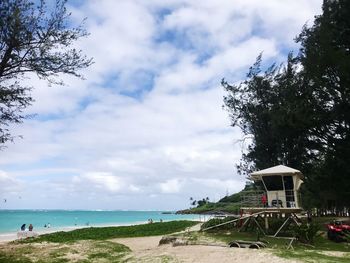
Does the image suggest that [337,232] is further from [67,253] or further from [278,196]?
[67,253]

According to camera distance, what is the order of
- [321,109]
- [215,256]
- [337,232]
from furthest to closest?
[321,109]
[337,232]
[215,256]

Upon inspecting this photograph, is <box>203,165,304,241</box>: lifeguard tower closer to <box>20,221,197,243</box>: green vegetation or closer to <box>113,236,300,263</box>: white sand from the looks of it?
<box>113,236,300,263</box>: white sand

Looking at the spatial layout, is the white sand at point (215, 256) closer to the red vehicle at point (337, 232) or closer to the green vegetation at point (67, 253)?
the green vegetation at point (67, 253)

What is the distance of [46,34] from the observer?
58.2 feet

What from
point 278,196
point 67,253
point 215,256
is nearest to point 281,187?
point 278,196

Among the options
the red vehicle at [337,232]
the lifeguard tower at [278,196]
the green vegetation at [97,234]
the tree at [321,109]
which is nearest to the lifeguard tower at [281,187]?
the lifeguard tower at [278,196]

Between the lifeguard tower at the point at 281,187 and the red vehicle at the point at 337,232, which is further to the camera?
the lifeguard tower at the point at 281,187

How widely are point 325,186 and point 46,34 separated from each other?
26329mm

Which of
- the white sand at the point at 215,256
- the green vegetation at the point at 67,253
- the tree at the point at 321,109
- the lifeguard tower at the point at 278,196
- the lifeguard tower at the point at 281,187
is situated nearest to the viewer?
the white sand at the point at 215,256

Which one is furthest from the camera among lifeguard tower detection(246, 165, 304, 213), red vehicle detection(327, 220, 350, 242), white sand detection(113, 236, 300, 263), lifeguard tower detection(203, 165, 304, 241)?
lifeguard tower detection(246, 165, 304, 213)

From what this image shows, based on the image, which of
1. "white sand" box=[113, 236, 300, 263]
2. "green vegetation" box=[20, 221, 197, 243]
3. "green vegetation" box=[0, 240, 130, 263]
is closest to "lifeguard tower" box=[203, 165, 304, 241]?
"green vegetation" box=[0, 240, 130, 263]

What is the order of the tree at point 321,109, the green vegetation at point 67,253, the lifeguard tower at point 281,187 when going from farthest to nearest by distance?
the tree at point 321,109
the lifeguard tower at point 281,187
the green vegetation at point 67,253

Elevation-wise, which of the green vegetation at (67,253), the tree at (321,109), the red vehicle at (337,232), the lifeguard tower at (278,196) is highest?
the tree at (321,109)

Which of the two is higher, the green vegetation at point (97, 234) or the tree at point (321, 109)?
the tree at point (321, 109)
